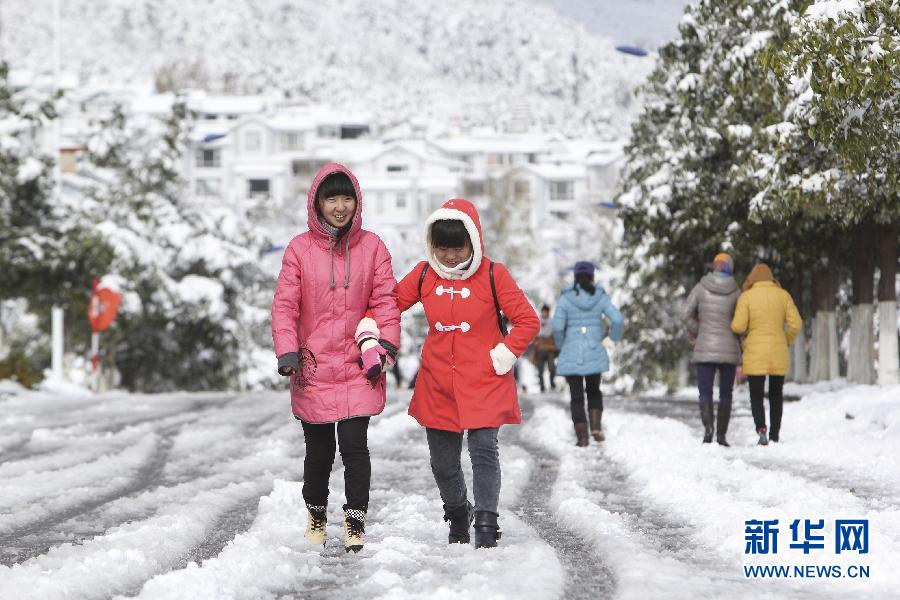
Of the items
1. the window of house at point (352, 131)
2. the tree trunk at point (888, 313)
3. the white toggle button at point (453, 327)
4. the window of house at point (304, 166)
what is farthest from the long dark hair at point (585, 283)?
the window of house at point (352, 131)

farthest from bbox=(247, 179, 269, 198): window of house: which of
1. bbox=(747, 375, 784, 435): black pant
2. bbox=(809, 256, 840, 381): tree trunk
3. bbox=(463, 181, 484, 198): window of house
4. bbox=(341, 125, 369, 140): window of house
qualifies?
bbox=(747, 375, 784, 435): black pant

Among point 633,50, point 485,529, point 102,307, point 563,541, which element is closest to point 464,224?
point 485,529

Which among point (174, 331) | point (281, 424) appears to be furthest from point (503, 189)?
point (281, 424)

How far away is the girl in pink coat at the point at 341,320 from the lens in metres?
6.79

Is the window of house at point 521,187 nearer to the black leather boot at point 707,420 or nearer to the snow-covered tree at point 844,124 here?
the snow-covered tree at point 844,124

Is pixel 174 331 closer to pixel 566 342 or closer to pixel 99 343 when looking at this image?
pixel 99 343

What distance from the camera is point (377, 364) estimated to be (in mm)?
6715

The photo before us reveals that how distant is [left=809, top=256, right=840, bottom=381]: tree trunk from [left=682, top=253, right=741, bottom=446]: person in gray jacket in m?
11.7

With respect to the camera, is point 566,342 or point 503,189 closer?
point 566,342

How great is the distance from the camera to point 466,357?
6.93 m

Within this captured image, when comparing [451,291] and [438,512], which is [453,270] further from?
[438,512]

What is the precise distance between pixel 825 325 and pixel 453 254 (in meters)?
18.8

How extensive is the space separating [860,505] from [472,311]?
3.06 meters

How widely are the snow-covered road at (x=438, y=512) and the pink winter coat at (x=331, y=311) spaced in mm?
807
